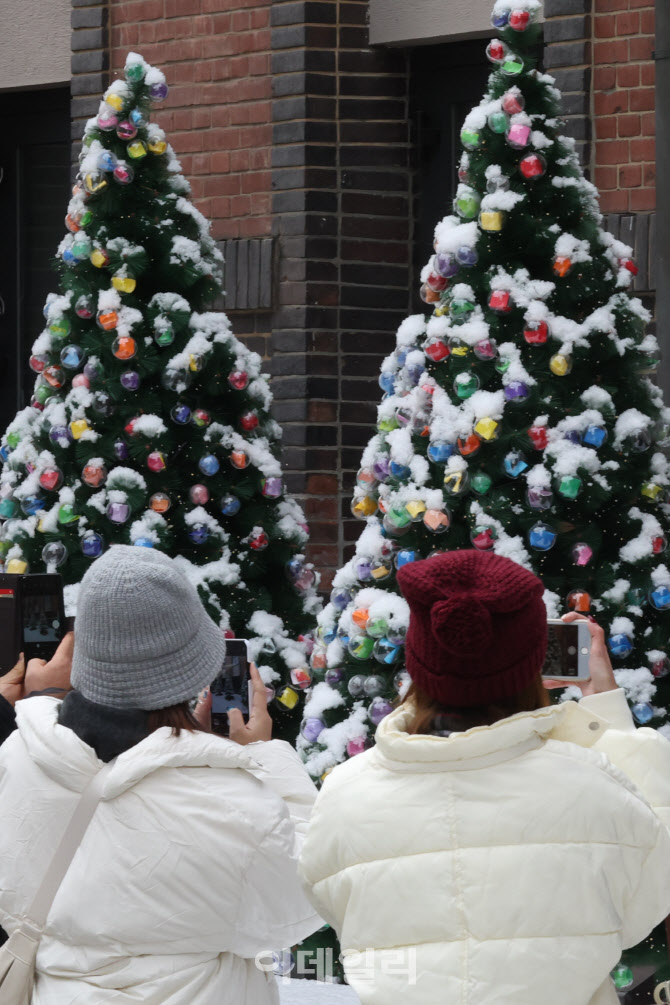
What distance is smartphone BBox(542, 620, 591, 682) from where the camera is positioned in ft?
10.1

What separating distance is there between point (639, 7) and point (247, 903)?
502cm

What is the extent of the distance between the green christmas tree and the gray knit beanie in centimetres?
334

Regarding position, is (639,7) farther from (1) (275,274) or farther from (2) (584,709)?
(2) (584,709)

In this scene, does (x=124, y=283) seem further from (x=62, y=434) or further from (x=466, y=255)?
(x=466, y=255)

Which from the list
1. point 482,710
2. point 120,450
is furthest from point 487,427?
point 482,710

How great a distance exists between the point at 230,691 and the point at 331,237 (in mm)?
4656

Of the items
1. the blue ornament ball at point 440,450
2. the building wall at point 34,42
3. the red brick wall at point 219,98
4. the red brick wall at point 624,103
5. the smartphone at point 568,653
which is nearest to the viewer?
the smartphone at point 568,653

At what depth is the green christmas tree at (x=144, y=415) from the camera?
6070 mm

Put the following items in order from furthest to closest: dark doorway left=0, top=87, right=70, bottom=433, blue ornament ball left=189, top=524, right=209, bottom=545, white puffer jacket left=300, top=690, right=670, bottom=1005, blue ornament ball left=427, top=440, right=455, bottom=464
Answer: dark doorway left=0, top=87, right=70, bottom=433, blue ornament ball left=189, top=524, right=209, bottom=545, blue ornament ball left=427, top=440, right=455, bottom=464, white puffer jacket left=300, top=690, right=670, bottom=1005

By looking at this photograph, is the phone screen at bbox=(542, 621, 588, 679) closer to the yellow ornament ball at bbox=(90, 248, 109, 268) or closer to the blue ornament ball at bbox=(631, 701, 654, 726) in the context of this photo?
the blue ornament ball at bbox=(631, 701, 654, 726)

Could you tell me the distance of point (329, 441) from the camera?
7648 millimetres

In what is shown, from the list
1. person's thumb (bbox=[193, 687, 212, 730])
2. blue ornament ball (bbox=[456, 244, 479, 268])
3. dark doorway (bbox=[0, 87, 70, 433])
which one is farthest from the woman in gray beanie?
dark doorway (bbox=[0, 87, 70, 433])

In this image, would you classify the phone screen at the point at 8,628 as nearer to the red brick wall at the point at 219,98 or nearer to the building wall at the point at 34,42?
the red brick wall at the point at 219,98

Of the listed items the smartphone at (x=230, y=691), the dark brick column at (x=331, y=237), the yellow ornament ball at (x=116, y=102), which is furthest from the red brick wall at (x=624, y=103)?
the smartphone at (x=230, y=691)
